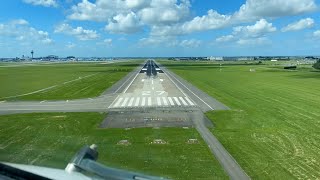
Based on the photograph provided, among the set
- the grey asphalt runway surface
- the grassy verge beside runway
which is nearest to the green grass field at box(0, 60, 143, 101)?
the grey asphalt runway surface

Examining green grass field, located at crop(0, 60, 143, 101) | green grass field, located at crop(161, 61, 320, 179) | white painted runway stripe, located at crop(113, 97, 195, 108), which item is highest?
green grass field, located at crop(161, 61, 320, 179)

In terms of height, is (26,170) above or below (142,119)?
above

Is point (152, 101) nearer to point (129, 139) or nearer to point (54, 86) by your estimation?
point (129, 139)

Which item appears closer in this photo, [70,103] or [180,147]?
[180,147]

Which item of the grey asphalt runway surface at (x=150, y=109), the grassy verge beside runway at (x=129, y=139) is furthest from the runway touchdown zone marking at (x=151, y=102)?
the grassy verge beside runway at (x=129, y=139)

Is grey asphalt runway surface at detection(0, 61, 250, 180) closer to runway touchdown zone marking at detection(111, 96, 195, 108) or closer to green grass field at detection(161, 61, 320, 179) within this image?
runway touchdown zone marking at detection(111, 96, 195, 108)

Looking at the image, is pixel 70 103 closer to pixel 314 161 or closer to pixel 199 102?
pixel 199 102

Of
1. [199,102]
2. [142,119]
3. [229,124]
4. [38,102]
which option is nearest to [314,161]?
[229,124]

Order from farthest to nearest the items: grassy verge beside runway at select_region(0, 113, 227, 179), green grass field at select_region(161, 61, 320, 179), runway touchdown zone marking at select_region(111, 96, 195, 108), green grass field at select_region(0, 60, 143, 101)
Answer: green grass field at select_region(0, 60, 143, 101), runway touchdown zone marking at select_region(111, 96, 195, 108), green grass field at select_region(161, 61, 320, 179), grassy verge beside runway at select_region(0, 113, 227, 179)
